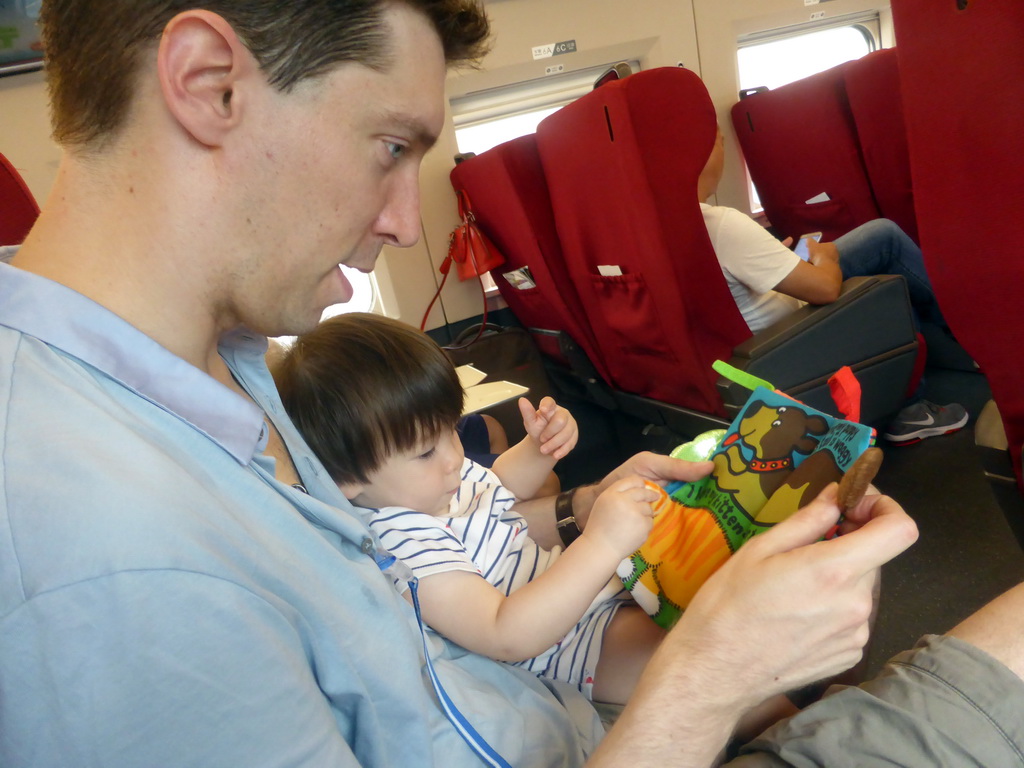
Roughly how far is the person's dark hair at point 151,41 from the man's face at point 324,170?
0.07ft

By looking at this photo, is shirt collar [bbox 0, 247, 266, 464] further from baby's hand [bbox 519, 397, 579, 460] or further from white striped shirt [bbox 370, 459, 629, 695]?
baby's hand [bbox 519, 397, 579, 460]

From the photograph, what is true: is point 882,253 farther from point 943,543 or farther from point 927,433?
point 943,543

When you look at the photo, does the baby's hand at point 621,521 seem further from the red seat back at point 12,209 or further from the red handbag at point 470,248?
the red handbag at point 470,248

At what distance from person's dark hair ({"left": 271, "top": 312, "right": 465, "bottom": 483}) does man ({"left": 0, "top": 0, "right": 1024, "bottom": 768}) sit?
30 cm

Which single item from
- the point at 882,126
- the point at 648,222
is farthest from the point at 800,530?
the point at 882,126

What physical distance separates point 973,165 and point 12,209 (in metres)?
1.80

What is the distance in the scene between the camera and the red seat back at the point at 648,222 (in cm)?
202

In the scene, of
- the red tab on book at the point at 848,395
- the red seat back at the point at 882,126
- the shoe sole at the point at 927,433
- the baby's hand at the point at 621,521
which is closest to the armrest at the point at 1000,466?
the red tab on book at the point at 848,395

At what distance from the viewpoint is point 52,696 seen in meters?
0.51

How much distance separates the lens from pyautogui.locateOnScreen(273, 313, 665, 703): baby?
1024 millimetres

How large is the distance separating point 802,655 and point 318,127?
811 mm

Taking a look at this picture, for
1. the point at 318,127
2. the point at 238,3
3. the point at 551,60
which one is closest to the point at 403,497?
the point at 318,127

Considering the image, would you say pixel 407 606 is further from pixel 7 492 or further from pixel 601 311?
pixel 601 311

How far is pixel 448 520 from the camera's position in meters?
1.28
